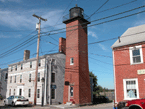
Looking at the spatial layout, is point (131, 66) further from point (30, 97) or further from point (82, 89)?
point (30, 97)

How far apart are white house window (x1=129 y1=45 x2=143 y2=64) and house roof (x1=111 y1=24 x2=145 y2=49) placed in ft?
2.08

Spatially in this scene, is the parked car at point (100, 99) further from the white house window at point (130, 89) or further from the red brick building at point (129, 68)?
the white house window at point (130, 89)

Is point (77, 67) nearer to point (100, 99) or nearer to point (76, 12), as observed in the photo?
point (76, 12)

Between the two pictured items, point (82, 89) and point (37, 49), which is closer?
point (37, 49)

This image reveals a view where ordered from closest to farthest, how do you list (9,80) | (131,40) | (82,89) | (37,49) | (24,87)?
(131,40) → (37,49) → (82,89) → (24,87) → (9,80)

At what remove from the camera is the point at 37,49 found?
21.4m

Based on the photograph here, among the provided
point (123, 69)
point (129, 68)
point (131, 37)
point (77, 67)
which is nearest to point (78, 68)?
point (77, 67)

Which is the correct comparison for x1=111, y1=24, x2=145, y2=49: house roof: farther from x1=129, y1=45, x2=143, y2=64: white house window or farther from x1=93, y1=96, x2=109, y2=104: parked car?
x1=93, y1=96, x2=109, y2=104: parked car

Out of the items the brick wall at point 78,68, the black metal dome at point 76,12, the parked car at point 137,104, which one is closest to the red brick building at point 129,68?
the parked car at point 137,104

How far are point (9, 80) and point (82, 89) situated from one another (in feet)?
64.1

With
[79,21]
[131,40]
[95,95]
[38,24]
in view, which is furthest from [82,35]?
[95,95]

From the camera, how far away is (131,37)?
16281 mm

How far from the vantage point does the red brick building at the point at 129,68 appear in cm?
1409

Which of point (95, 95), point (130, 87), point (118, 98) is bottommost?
point (95, 95)
